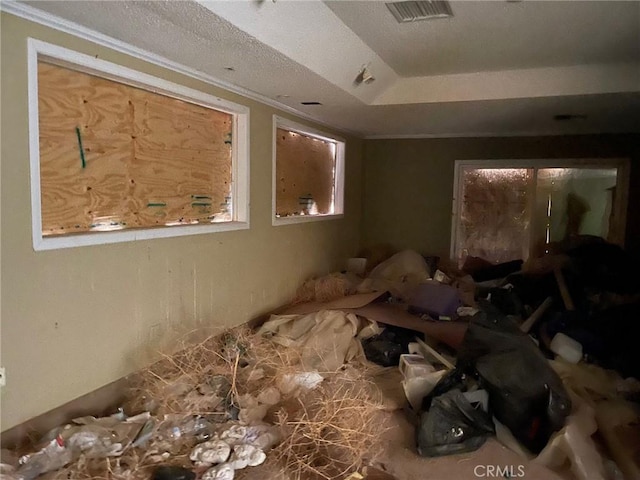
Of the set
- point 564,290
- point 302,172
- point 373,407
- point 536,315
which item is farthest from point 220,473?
point 564,290

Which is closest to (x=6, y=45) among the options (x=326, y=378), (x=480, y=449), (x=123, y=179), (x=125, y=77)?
(x=125, y=77)

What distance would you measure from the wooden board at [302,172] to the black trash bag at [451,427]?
2447mm

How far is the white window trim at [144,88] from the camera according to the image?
210 cm

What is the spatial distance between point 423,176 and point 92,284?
15.7 ft

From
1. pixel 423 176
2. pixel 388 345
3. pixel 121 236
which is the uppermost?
pixel 423 176

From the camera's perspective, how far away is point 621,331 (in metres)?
3.43

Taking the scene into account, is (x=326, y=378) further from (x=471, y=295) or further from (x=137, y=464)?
(x=471, y=295)

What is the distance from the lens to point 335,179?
5.86 metres

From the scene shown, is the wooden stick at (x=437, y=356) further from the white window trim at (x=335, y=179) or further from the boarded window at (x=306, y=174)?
the boarded window at (x=306, y=174)

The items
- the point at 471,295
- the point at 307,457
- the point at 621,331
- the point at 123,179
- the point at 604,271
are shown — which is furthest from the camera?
the point at 471,295

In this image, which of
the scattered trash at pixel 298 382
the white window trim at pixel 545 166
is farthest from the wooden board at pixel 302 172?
the scattered trash at pixel 298 382

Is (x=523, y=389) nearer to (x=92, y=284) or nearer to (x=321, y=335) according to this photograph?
(x=321, y=335)

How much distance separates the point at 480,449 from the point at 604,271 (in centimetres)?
258

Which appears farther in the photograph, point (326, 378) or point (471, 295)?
point (471, 295)
